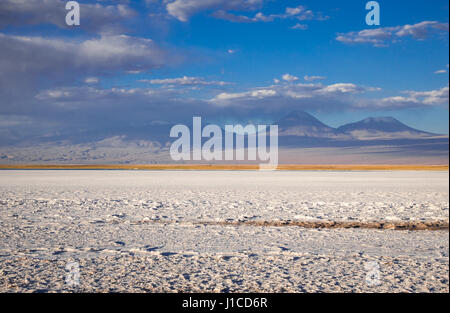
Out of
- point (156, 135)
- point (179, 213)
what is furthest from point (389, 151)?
point (179, 213)

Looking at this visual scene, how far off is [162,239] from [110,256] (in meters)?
1.39

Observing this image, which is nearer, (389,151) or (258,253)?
(258,253)

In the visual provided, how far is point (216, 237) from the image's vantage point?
7.42 m

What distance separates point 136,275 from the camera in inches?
202

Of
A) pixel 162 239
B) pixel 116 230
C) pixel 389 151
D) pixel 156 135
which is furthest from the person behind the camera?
pixel 156 135

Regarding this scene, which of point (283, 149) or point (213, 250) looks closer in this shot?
point (213, 250)

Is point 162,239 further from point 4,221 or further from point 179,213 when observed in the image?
point 4,221

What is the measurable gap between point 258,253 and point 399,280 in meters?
2.05

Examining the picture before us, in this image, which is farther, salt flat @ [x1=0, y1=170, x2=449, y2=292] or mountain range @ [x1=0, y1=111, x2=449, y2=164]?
mountain range @ [x1=0, y1=111, x2=449, y2=164]

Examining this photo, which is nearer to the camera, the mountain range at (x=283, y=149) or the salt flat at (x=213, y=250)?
the salt flat at (x=213, y=250)

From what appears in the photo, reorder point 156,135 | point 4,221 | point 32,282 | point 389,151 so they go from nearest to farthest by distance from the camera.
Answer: point 32,282 < point 4,221 < point 389,151 < point 156,135
